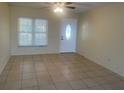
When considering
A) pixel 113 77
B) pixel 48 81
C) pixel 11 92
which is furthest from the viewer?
pixel 113 77

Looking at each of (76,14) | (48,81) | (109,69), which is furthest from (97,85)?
(76,14)

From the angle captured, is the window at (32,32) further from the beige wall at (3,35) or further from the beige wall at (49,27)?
the beige wall at (3,35)

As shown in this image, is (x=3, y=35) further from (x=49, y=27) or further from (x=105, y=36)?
(x=105, y=36)

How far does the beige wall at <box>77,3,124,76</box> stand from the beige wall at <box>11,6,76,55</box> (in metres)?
1.37

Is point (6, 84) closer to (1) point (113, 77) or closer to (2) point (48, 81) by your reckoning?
(2) point (48, 81)

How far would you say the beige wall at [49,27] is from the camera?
251 inches

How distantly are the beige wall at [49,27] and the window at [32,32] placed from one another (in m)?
0.20

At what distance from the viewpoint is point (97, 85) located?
330 centimetres

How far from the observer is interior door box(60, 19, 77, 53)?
7.43m

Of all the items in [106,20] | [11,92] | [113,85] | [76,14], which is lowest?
[113,85]

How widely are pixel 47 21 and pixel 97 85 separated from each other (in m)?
4.54

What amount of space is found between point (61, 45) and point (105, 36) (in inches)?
120

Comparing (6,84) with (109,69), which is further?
(109,69)

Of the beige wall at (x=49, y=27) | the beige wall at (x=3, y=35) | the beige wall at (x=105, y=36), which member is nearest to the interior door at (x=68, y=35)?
the beige wall at (x=49, y=27)
